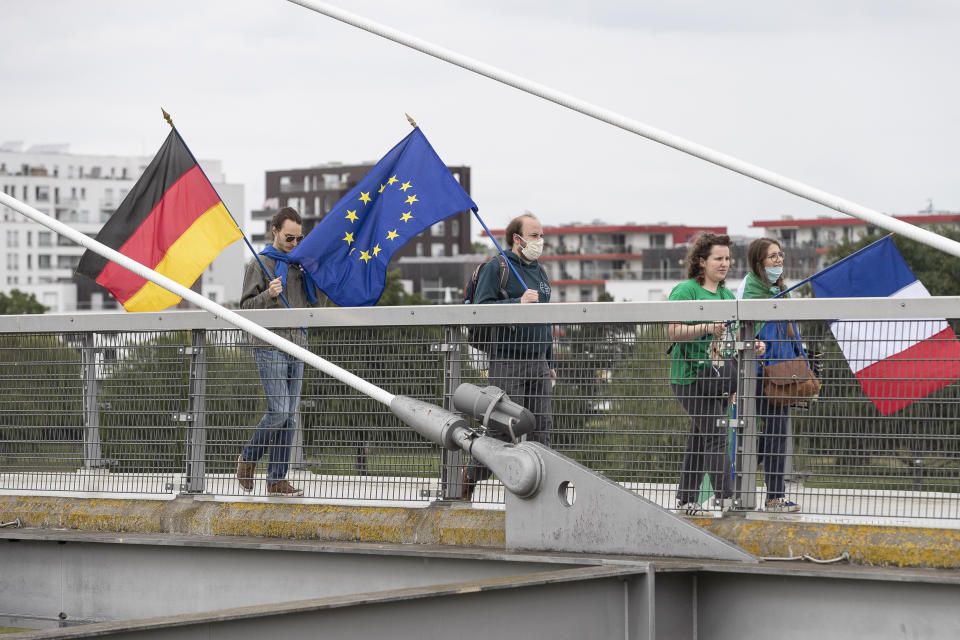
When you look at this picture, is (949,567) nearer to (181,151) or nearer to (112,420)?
(112,420)

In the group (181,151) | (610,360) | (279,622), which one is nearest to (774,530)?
(610,360)

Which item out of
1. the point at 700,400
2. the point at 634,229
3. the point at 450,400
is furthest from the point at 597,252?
the point at 700,400

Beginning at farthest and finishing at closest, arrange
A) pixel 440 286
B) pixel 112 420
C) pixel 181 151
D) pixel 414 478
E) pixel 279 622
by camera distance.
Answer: pixel 440 286 → pixel 181 151 → pixel 112 420 → pixel 414 478 → pixel 279 622

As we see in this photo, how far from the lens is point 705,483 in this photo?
7.20 m

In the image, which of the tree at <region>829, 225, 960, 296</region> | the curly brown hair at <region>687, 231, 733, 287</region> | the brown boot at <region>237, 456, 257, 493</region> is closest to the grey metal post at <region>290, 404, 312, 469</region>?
the brown boot at <region>237, 456, 257, 493</region>

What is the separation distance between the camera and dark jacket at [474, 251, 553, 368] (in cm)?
763

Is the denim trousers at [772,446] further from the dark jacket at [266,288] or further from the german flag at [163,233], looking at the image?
the german flag at [163,233]

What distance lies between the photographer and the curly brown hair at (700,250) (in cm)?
832

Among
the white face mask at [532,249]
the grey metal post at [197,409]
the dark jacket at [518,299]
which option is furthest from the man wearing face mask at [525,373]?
the grey metal post at [197,409]

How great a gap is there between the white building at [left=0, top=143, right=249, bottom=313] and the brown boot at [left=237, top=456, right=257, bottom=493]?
416 feet

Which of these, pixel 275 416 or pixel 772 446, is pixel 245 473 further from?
pixel 772 446

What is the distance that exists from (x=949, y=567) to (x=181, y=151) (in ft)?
19.6

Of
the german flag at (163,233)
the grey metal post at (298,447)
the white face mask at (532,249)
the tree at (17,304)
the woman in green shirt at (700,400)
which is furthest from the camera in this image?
the tree at (17,304)

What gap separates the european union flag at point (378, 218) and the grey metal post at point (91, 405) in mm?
1460
